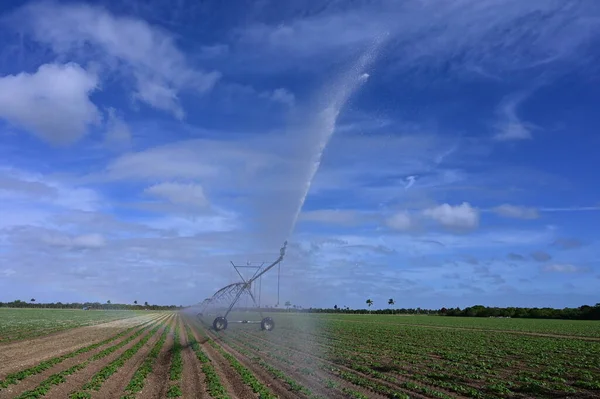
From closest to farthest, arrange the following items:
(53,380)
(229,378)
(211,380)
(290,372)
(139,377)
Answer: (53,380)
(211,380)
(139,377)
(229,378)
(290,372)

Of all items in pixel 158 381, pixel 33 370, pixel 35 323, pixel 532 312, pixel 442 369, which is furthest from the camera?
pixel 532 312

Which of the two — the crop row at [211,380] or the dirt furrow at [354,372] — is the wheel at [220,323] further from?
the crop row at [211,380]

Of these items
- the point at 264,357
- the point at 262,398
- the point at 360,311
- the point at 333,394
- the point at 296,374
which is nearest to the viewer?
the point at 262,398

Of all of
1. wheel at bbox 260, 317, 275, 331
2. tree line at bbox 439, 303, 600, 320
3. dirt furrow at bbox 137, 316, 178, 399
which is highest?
tree line at bbox 439, 303, 600, 320

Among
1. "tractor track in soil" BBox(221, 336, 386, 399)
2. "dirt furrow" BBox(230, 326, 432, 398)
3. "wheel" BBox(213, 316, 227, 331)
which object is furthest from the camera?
"wheel" BBox(213, 316, 227, 331)

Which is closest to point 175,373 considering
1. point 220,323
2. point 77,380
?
point 77,380

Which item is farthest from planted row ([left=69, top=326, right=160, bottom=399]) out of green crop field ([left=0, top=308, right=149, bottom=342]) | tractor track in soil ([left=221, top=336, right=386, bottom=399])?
green crop field ([left=0, top=308, right=149, bottom=342])

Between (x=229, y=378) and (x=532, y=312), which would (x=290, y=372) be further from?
(x=532, y=312)

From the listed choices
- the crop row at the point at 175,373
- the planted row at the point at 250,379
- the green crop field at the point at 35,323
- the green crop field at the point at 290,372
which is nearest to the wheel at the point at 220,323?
the green crop field at the point at 290,372

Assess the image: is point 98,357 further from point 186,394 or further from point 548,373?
point 548,373

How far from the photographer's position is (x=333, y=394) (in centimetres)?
1675

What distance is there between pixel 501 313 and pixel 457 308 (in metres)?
17.9

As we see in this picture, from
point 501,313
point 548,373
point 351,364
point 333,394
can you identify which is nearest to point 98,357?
point 351,364

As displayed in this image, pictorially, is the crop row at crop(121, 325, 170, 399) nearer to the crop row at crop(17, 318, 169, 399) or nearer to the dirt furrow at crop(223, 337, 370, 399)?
the crop row at crop(17, 318, 169, 399)
